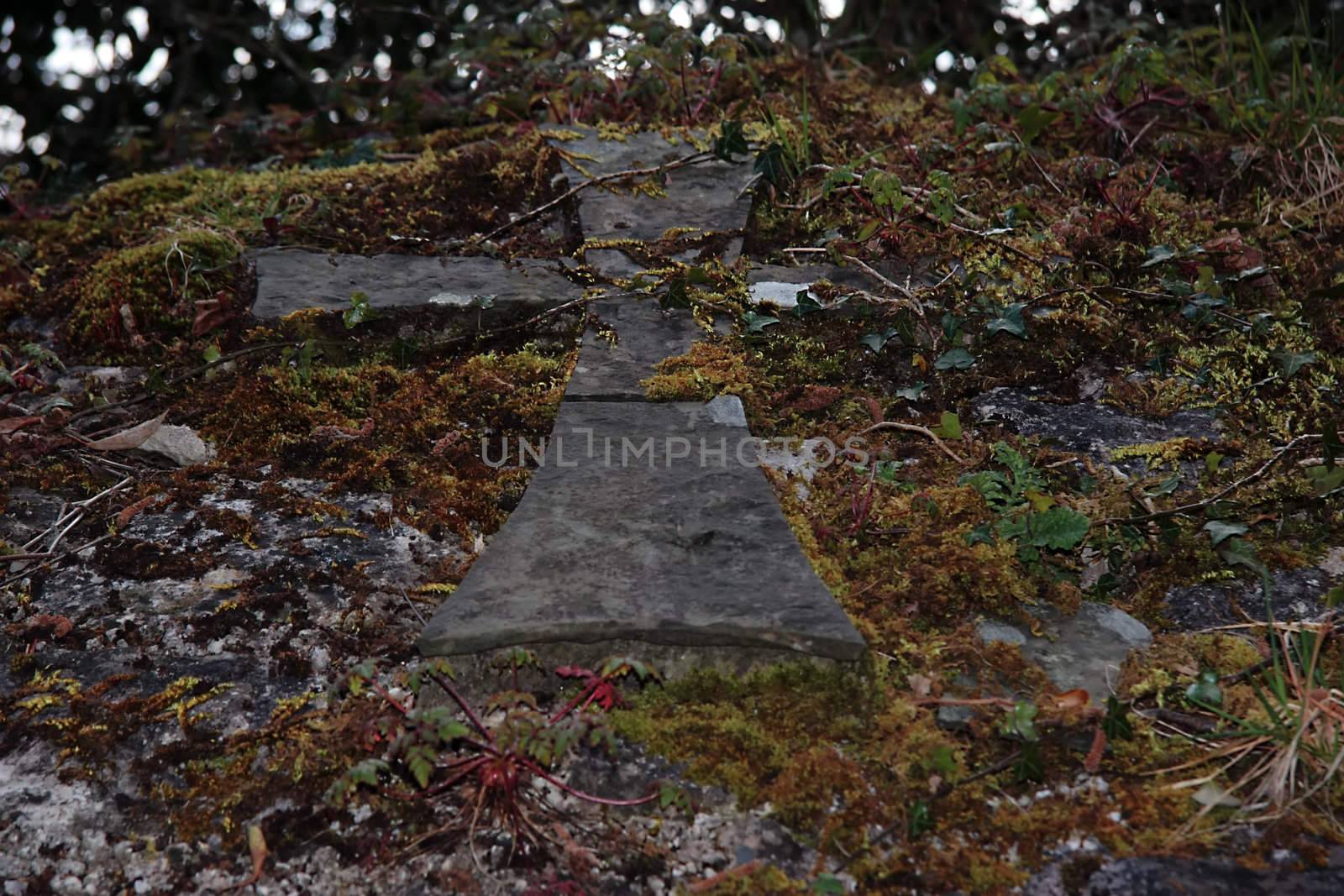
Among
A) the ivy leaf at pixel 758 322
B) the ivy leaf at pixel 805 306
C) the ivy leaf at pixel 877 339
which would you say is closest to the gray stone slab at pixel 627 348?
the ivy leaf at pixel 758 322

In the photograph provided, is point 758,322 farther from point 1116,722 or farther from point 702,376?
point 1116,722

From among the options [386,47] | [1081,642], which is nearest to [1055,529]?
[1081,642]

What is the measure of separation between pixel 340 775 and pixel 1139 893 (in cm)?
115

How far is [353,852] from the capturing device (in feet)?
4.88

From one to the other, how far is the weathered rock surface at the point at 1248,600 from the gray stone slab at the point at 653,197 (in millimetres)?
1529

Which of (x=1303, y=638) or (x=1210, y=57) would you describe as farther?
(x=1210, y=57)

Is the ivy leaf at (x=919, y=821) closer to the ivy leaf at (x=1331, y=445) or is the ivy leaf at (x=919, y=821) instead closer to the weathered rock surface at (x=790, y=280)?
the ivy leaf at (x=1331, y=445)

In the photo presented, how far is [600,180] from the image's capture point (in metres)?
3.11

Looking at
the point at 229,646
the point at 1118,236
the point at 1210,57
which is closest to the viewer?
the point at 229,646

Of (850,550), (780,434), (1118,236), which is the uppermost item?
→ (1118,236)

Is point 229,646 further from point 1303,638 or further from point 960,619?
point 1303,638

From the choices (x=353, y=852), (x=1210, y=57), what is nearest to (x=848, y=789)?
(x=353, y=852)

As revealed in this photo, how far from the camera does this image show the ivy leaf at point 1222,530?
196 centimetres

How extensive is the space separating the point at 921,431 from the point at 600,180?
1.35 metres
